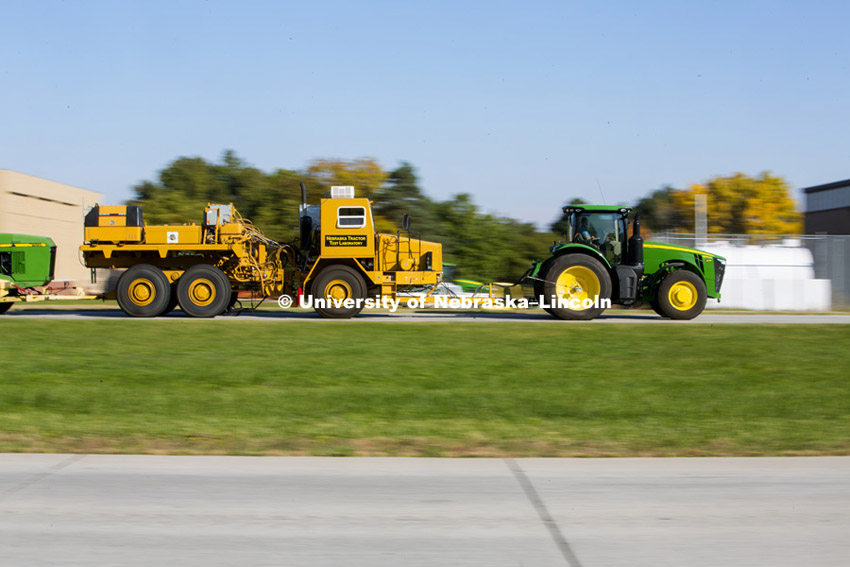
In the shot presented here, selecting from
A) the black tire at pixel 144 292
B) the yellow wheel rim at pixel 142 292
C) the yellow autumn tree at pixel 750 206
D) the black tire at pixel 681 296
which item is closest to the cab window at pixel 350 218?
the black tire at pixel 144 292

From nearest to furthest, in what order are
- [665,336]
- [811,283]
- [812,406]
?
1. [812,406]
2. [665,336]
3. [811,283]

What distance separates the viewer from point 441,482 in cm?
605

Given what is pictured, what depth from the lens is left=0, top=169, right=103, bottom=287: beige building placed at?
50.5m

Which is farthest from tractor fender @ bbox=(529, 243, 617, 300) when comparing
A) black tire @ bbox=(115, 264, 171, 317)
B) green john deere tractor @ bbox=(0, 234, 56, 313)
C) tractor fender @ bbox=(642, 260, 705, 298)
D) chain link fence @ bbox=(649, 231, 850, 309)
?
green john deere tractor @ bbox=(0, 234, 56, 313)

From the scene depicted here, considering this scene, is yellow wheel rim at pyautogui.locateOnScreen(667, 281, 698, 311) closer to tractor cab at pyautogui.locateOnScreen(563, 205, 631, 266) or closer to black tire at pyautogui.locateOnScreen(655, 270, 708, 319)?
black tire at pyautogui.locateOnScreen(655, 270, 708, 319)

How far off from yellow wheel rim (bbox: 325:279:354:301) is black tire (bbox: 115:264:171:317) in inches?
154

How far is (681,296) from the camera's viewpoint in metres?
19.2

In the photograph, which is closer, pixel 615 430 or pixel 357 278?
pixel 615 430

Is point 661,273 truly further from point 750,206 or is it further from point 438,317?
point 750,206

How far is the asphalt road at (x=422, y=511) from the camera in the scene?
448 centimetres

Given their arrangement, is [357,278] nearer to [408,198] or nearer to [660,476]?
[660,476]

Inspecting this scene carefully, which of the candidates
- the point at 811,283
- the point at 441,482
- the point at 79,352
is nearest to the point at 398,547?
the point at 441,482

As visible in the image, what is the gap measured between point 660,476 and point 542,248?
4242 cm

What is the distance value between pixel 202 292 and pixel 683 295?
37.0 ft
